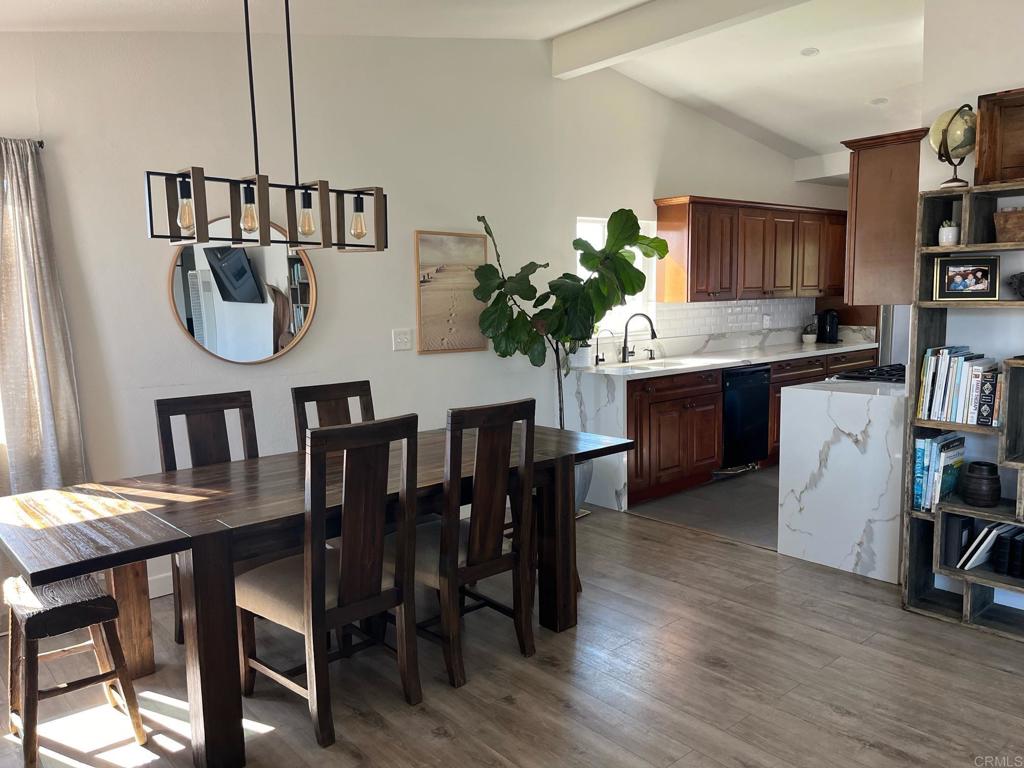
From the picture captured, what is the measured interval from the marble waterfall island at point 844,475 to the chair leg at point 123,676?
3.22 m

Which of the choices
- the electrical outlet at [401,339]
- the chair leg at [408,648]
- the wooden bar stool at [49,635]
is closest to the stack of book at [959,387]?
the chair leg at [408,648]

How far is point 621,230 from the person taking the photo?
4.74 meters

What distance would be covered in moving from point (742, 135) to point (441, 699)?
18.1 feet

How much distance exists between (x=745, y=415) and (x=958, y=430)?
2.70 meters

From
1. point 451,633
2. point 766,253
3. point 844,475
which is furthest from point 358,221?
point 766,253

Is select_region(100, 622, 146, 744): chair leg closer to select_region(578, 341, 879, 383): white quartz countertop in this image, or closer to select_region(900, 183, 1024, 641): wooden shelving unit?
select_region(900, 183, 1024, 641): wooden shelving unit

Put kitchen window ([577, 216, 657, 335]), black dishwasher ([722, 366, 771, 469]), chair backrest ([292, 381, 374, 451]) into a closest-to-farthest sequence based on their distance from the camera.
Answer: chair backrest ([292, 381, 374, 451])
kitchen window ([577, 216, 657, 335])
black dishwasher ([722, 366, 771, 469])

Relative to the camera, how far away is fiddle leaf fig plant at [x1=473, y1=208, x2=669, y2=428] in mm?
4691

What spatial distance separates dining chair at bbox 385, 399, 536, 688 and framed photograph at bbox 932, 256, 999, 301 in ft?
6.06

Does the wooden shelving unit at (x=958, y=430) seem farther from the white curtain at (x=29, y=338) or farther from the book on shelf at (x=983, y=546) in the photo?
the white curtain at (x=29, y=338)

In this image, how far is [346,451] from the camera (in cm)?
245

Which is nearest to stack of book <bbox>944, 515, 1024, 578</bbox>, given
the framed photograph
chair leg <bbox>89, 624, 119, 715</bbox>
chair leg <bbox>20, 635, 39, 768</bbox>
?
the framed photograph

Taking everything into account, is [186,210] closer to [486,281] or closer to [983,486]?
[486,281]

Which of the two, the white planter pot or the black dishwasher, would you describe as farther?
the black dishwasher
